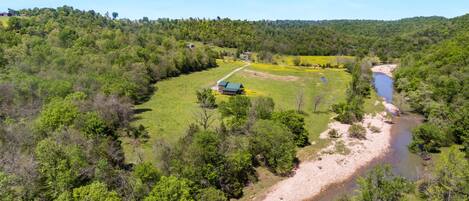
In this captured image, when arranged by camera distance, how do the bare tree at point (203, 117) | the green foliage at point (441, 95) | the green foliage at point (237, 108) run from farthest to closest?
the bare tree at point (203, 117) < the green foliage at point (237, 108) < the green foliage at point (441, 95)

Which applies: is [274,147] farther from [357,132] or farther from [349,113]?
[349,113]

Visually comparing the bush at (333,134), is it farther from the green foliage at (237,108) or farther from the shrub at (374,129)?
the green foliage at (237,108)

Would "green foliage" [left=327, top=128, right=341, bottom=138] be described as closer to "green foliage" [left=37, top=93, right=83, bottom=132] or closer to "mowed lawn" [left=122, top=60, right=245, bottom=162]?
"mowed lawn" [left=122, top=60, right=245, bottom=162]

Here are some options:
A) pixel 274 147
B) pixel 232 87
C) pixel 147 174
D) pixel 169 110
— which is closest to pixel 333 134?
pixel 274 147

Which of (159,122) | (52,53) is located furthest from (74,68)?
(159,122)

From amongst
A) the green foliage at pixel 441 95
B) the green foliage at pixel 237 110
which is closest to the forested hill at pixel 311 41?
the green foliage at pixel 441 95

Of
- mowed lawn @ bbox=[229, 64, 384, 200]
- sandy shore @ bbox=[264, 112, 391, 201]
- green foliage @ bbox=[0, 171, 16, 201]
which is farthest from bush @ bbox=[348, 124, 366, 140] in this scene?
green foliage @ bbox=[0, 171, 16, 201]
